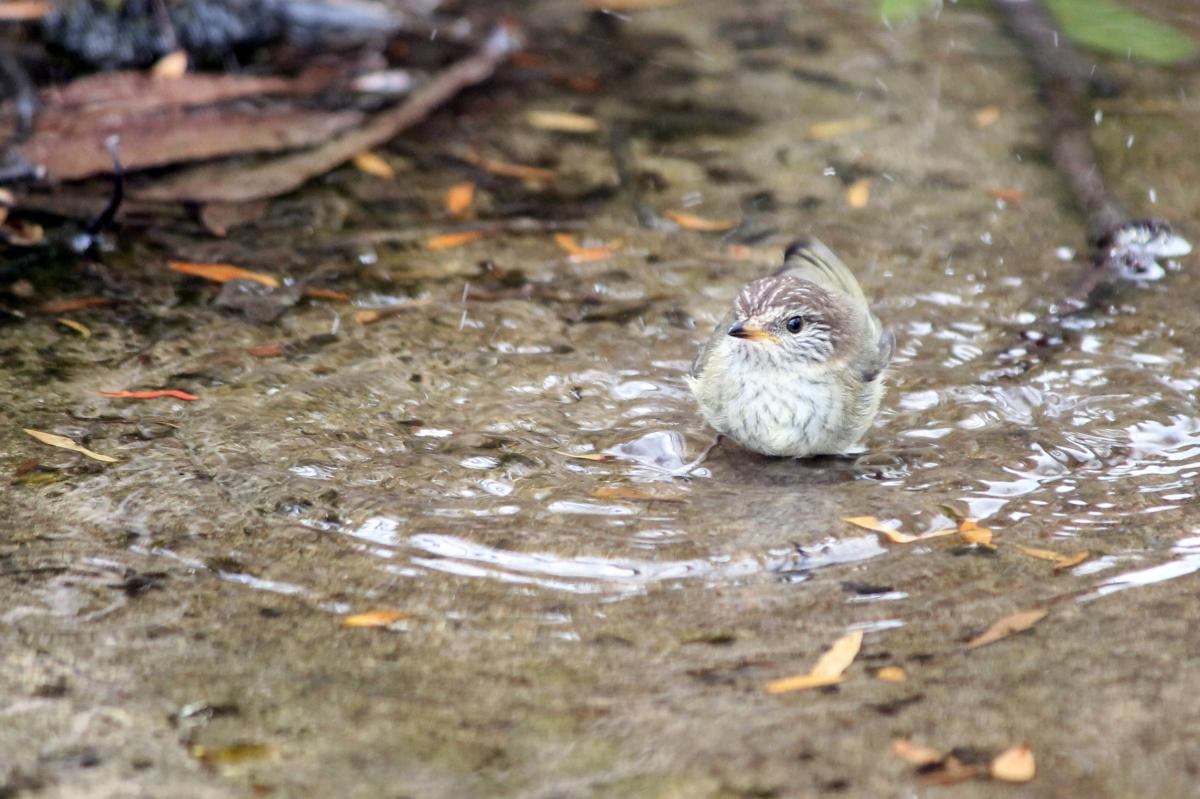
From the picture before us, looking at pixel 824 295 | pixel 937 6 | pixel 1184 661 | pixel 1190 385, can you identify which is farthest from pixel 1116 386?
pixel 937 6

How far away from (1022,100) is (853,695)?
5.08 metres

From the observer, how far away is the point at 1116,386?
4.89m

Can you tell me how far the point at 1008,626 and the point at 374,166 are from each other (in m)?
4.13

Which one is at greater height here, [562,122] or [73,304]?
[562,122]

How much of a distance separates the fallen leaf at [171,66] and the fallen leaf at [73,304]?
1.71 meters

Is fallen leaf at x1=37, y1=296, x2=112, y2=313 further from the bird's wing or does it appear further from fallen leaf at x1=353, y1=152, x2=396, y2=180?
the bird's wing

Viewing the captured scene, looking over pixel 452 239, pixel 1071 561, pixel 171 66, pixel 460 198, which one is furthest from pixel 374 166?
pixel 1071 561

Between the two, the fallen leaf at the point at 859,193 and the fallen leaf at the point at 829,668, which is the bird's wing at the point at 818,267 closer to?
the fallen leaf at the point at 859,193

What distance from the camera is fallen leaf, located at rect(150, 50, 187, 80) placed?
6520mm

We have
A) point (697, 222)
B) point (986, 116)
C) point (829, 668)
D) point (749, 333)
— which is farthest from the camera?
point (986, 116)

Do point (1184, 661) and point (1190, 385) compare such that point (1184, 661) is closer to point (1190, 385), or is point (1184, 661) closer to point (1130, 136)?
point (1190, 385)

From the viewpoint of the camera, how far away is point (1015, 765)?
2.78 meters

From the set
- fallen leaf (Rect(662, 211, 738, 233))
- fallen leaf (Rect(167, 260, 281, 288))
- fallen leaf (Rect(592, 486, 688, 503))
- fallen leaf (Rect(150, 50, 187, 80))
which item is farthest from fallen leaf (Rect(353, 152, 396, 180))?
fallen leaf (Rect(592, 486, 688, 503))

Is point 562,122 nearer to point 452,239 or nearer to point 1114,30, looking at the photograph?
point 452,239
